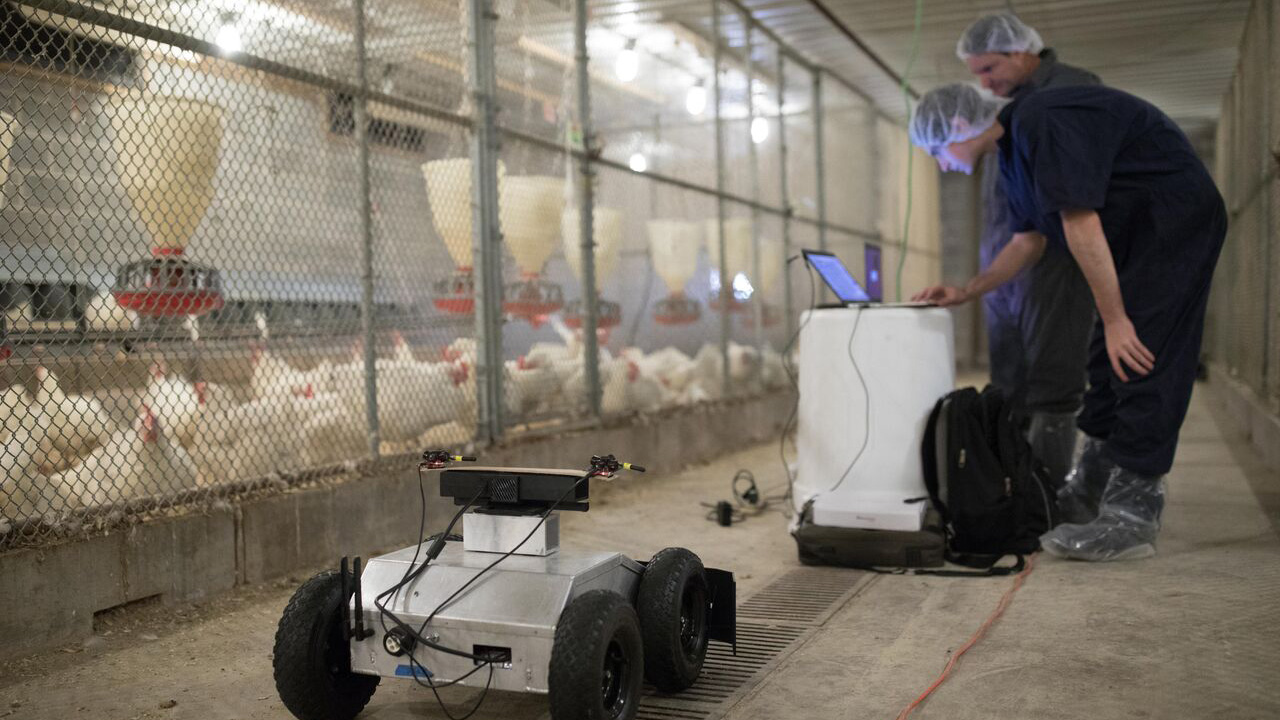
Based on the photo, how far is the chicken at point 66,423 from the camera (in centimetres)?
326

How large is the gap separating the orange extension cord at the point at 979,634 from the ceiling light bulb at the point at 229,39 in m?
3.21

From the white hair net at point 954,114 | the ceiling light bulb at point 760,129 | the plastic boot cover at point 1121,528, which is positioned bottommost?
the plastic boot cover at point 1121,528

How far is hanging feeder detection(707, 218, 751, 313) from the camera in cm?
810

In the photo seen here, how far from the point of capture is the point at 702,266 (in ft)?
27.0

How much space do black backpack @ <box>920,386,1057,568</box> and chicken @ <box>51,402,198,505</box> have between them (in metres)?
2.79

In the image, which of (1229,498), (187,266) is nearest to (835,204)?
(1229,498)

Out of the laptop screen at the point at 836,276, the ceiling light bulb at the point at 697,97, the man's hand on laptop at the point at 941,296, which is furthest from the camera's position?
the ceiling light bulb at the point at 697,97

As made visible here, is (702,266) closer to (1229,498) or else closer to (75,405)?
(1229,498)

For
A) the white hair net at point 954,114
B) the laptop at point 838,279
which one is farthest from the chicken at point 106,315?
the white hair net at point 954,114

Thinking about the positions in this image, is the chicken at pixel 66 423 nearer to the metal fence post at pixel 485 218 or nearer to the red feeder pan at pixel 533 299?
the metal fence post at pixel 485 218

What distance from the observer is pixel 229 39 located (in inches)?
148

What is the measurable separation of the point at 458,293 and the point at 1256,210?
634 cm

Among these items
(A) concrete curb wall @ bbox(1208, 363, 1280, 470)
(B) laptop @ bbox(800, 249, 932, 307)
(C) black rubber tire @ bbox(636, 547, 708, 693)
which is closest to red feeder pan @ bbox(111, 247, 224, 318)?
(C) black rubber tire @ bbox(636, 547, 708, 693)

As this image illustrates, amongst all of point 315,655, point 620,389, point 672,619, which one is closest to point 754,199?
point 620,389
